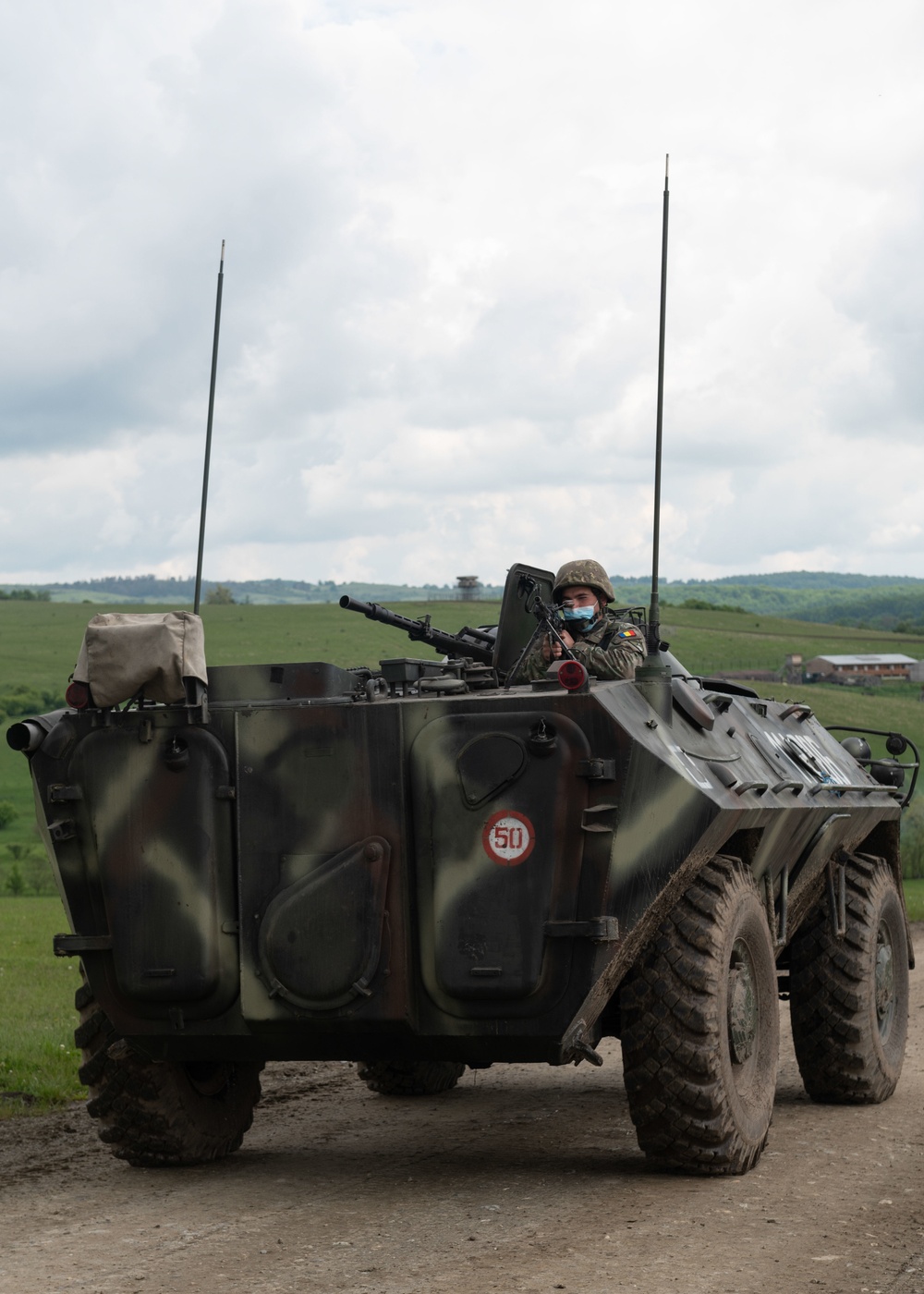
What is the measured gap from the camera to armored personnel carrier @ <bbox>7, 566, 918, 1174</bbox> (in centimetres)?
673

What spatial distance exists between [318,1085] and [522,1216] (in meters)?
4.40

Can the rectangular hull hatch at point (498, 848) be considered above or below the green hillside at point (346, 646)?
above

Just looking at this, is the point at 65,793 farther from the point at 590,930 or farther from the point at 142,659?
the point at 590,930

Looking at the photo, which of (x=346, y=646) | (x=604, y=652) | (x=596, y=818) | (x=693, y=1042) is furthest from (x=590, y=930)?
(x=346, y=646)

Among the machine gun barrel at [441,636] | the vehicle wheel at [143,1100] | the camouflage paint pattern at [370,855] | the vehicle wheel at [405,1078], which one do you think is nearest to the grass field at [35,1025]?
the vehicle wheel at [405,1078]

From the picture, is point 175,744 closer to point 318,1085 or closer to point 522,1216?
point 522,1216

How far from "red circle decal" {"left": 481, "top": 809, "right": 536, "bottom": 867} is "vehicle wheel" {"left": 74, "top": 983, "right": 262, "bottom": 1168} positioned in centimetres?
189

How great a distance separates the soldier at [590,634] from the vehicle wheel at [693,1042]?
103cm

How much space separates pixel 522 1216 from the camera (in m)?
6.46

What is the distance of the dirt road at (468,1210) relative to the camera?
5.64 m

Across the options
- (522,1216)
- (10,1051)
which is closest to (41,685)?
(10,1051)

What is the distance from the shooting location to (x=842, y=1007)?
9211mm

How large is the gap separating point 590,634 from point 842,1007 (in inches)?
99.9

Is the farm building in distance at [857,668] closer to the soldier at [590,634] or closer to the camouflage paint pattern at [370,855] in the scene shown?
the soldier at [590,634]
